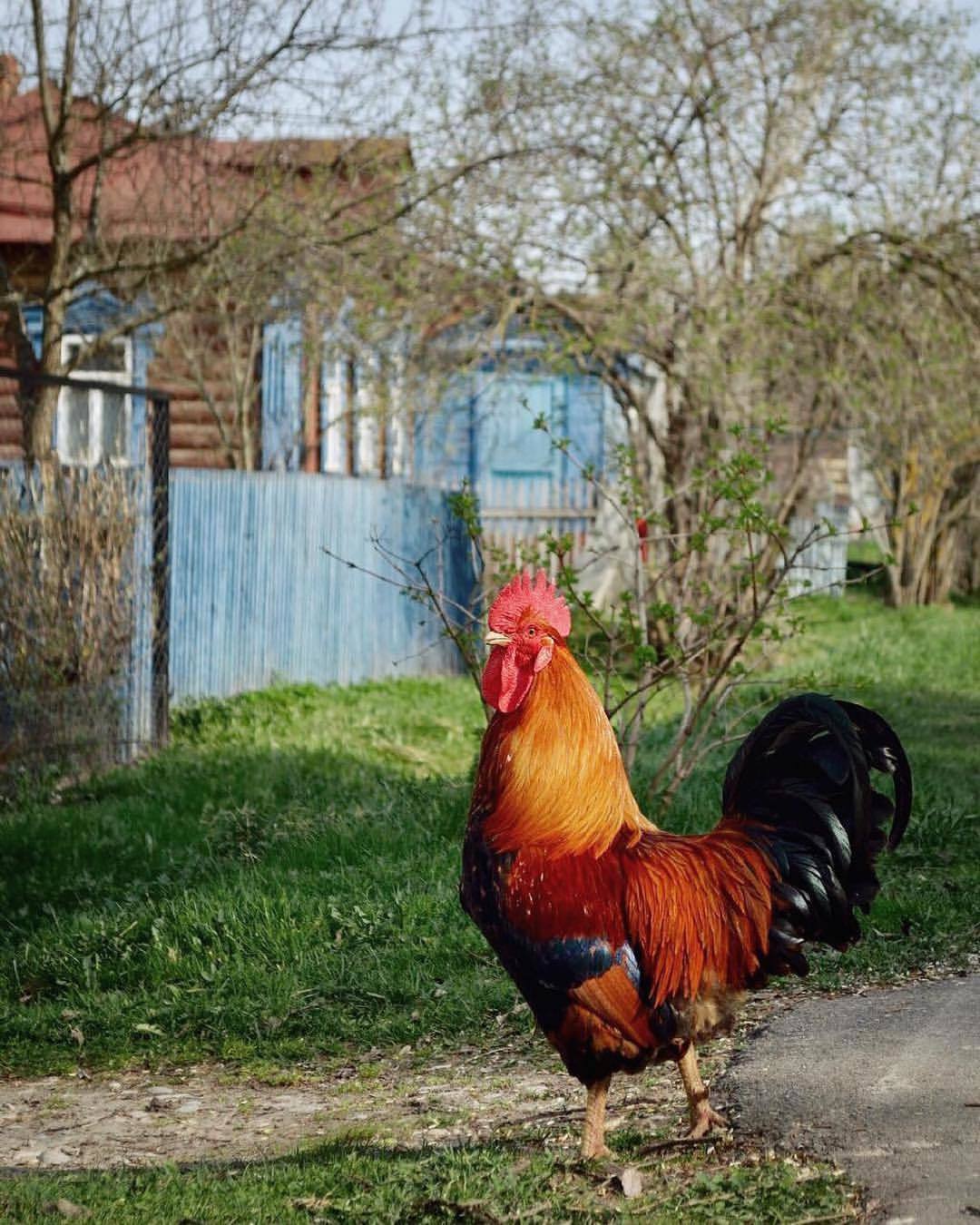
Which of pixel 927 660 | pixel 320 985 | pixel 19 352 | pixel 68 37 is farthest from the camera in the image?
pixel 927 660

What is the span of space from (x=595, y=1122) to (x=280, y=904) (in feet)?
9.41

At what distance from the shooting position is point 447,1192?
409cm

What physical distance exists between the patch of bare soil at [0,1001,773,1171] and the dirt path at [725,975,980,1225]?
232mm

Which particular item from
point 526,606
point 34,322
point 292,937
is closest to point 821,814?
point 526,606

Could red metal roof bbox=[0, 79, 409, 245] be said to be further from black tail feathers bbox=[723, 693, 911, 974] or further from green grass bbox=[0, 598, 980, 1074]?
black tail feathers bbox=[723, 693, 911, 974]

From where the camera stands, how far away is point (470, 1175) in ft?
13.8

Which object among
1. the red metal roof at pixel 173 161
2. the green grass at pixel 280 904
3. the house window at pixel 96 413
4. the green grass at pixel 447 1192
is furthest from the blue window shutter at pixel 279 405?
the green grass at pixel 447 1192

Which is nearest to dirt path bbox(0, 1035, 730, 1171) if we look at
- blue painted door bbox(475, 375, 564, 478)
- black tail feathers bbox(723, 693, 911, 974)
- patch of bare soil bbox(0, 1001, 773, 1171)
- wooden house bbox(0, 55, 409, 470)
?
patch of bare soil bbox(0, 1001, 773, 1171)

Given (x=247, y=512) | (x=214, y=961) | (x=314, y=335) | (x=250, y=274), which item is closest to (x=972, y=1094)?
(x=214, y=961)

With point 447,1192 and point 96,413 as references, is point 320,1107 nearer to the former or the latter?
point 447,1192

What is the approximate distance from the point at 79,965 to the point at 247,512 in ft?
23.2

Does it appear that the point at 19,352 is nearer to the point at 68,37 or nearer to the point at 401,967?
the point at 68,37

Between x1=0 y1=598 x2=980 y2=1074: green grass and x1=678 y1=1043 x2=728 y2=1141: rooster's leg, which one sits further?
x1=0 y1=598 x2=980 y2=1074: green grass

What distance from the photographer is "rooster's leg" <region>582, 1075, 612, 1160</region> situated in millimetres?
4363
